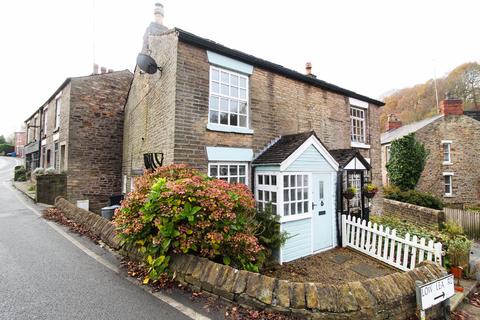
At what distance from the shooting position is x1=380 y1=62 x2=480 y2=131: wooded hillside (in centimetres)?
3506

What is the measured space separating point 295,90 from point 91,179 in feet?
36.3

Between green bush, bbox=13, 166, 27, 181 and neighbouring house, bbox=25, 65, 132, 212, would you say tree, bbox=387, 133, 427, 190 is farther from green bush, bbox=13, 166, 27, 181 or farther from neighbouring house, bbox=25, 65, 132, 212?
green bush, bbox=13, 166, 27, 181

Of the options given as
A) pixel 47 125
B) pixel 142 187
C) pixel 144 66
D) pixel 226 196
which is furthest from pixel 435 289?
pixel 47 125

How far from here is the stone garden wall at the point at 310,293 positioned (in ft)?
10.9

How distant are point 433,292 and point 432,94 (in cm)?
4972

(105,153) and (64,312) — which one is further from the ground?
(105,153)

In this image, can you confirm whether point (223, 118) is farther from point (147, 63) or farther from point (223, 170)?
point (147, 63)

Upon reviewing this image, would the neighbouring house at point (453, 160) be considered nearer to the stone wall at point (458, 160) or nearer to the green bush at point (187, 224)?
the stone wall at point (458, 160)

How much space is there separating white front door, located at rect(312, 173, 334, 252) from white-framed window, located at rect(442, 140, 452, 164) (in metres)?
18.4

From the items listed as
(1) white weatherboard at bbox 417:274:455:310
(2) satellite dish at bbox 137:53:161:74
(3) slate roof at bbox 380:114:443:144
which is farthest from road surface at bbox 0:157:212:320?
(3) slate roof at bbox 380:114:443:144

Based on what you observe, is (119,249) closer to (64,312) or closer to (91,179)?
(64,312)

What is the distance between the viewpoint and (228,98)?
7.68 meters

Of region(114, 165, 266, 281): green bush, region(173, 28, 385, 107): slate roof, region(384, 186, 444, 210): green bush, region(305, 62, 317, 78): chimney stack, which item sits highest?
region(305, 62, 317, 78): chimney stack

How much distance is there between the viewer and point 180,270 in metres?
4.06
